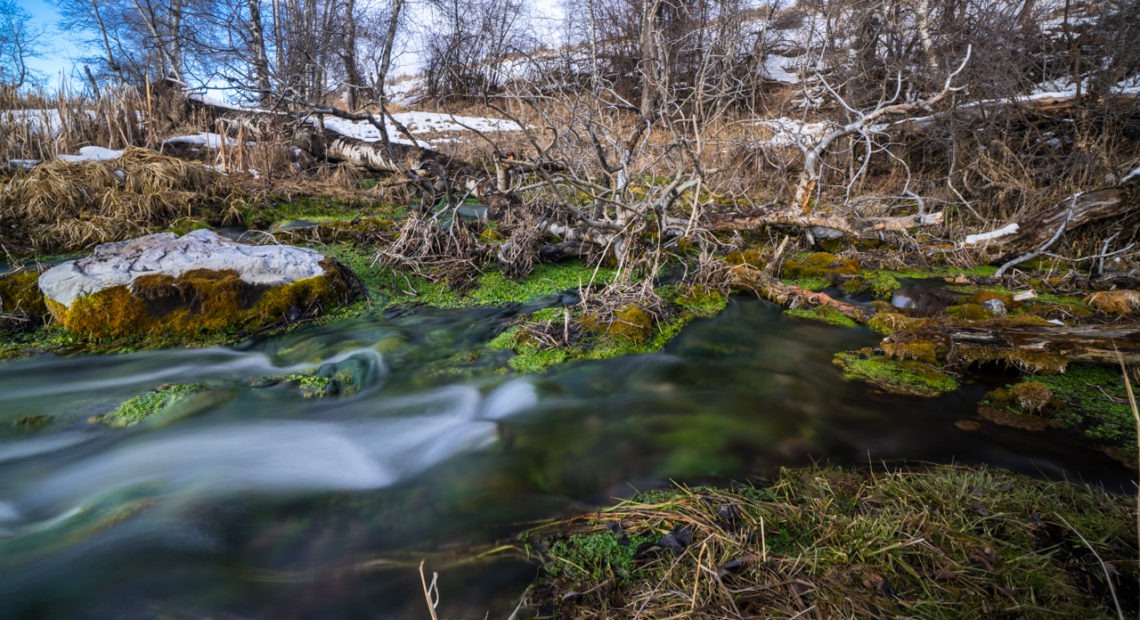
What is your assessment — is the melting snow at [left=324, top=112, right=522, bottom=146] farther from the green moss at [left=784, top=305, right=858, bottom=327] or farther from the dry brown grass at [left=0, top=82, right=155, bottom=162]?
the green moss at [left=784, top=305, right=858, bottom=327]

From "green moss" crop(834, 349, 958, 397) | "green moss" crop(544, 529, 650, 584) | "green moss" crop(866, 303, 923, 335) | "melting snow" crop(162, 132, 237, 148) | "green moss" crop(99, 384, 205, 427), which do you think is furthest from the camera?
"melting snow" crop(162, 132, 237, 148)

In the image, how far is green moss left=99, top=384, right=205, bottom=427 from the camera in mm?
3299

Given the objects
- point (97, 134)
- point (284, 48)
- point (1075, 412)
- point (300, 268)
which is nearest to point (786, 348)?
point (1075, 412)

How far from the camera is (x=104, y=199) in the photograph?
6879mm

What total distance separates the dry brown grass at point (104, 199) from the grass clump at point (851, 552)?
734cm

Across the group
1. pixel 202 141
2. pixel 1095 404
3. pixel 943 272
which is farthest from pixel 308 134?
pixel 1095 404

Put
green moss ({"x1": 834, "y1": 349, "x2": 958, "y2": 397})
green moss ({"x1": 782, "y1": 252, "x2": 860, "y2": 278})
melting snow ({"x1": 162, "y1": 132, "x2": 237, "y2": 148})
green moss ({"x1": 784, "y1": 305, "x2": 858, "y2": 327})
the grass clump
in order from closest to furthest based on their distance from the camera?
the grass clump → green moss ({"x1": 834, "y1": 349, "x2": 958, "y2": 397}) → green moss ({"x1": 784, "y1": 305, "x2": 858, "y2": 327}) → green moss ({"x1": 782, "y1": 252, "x2": 860, "y2": 278}) → melting snow ({"x1": 162, "y1": 132, "x2": 237, "y2": 148})

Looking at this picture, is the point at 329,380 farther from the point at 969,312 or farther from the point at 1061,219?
the point at 1061,219

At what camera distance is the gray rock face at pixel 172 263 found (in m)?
4.21

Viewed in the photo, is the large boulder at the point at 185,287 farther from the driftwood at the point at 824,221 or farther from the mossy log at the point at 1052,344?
the mossy log at the point at 1052,344

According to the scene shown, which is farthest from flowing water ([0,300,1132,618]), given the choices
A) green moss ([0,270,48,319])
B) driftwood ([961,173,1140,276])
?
driftwood ([961,173,1140,276])

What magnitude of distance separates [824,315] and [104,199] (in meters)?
8.87

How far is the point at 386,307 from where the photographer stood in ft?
17.2

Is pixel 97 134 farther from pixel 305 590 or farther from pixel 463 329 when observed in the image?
pixel 305 590
